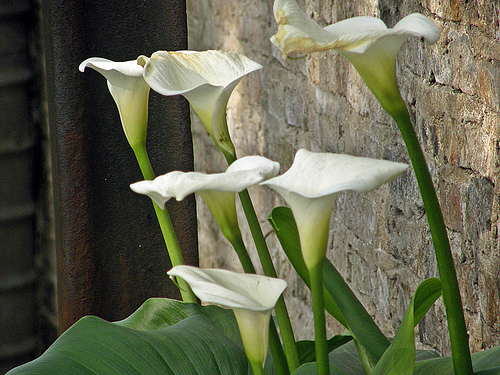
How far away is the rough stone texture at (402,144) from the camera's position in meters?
0.63

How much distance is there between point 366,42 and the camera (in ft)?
0.99

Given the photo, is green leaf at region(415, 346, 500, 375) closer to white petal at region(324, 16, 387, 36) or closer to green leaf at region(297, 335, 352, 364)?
green leaf at region(297, 335, 352, 364)

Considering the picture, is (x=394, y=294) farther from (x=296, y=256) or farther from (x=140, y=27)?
(x=140, y=27)

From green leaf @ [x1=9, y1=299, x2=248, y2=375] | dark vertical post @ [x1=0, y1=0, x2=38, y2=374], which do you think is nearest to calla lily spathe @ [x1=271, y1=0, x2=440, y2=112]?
green leaf @ [x1=9, y1=299, x2=248, y2=375]

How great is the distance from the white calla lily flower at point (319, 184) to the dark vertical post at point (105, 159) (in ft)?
1.75

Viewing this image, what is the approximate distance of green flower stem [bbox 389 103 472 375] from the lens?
34 cm

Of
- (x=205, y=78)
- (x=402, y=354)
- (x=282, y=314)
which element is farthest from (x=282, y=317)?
(x=205, y=78)

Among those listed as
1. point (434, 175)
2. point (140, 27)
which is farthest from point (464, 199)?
point (140, 27)

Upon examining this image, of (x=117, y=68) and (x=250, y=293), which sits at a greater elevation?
(x=117, y=68)

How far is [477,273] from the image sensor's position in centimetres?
65

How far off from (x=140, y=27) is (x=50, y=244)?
69cm

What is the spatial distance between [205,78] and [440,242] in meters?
0.25

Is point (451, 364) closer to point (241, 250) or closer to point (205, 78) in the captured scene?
point (241, 250)

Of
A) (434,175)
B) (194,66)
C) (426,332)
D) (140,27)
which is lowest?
(426,332)
